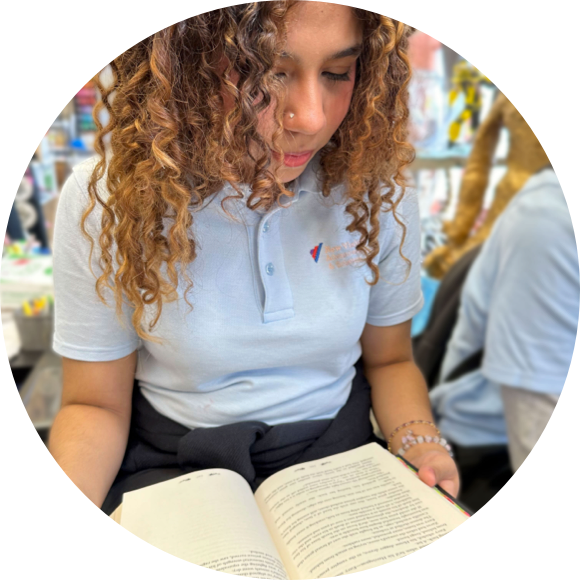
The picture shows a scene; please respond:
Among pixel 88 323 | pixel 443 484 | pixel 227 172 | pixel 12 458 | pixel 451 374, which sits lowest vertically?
pixel 451 374

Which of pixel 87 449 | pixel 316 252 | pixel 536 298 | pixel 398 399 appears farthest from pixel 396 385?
pixel 87 449

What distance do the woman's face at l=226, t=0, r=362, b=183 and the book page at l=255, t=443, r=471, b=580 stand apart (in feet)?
1.48

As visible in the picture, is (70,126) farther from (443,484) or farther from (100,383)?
(443,484)

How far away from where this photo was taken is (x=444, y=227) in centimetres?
190

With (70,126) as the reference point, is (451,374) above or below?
below

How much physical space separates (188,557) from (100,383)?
1.08 ft

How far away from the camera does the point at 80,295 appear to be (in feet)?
2.73

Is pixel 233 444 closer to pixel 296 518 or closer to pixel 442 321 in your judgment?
pixel 296 518

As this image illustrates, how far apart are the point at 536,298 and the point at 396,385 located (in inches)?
16.2

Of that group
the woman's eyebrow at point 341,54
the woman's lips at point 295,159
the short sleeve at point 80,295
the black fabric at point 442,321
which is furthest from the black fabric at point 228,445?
the black fabric at point 442,321

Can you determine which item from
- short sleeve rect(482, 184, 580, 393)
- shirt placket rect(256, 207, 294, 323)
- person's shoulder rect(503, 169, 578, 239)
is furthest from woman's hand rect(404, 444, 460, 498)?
person's shoulder rect(503, 169, 578, 239)

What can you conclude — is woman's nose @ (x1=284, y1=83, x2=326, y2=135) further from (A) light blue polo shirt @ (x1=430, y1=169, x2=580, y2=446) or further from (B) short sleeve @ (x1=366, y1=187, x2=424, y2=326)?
(A) light blue polo shirt @ (x1=430, y1=169, x2=580, y2=446)

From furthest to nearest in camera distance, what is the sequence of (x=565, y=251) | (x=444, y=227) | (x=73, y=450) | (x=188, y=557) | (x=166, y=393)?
(x=444, y=227)
(x=565, y=251)
(x=166, y=393)
(x=73, y=450)
(x=188, y=557)

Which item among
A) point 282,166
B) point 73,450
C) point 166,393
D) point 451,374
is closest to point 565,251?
point 451,374
